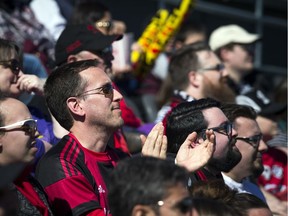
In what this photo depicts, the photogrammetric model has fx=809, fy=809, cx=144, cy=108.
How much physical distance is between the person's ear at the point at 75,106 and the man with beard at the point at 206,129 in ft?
2.14

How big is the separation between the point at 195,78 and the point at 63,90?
2273mm

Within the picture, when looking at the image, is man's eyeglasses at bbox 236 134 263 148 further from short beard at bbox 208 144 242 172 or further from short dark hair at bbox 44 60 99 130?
short dark hair at bbox 44 60 99 130

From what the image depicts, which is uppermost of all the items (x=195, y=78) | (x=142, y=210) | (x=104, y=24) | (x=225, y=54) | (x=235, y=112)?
(x=142, y=210)

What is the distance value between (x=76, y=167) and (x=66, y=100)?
0.56 m

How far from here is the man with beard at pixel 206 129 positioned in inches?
206

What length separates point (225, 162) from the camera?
5.23 meters

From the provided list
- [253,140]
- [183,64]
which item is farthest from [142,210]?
[183,64]

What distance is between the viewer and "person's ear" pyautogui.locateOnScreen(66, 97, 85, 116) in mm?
5027

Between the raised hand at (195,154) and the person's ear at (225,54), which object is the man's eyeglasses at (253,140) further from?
the person's ear at (225,54)

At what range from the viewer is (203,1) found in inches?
434

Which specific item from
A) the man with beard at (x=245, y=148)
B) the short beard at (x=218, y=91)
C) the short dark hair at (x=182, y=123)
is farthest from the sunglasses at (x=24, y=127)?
the short beard at (x=218, y=91)

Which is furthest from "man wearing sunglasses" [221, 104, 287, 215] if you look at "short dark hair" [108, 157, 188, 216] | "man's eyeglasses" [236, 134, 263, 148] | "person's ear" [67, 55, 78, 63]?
"short dark hair" [108, 157, 188, 216]

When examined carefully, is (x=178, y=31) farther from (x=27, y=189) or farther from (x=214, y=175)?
(x=27, y=189)

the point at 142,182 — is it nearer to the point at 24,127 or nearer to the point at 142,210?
the point at 142,210
